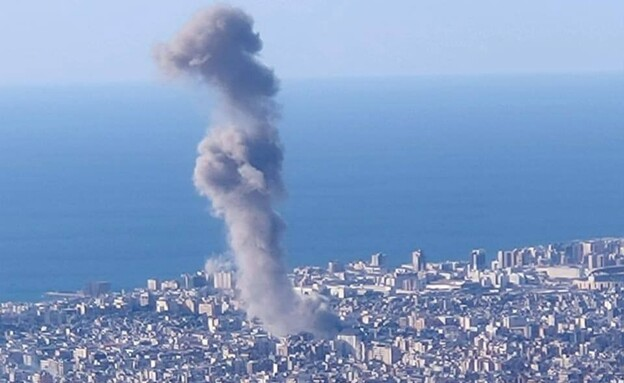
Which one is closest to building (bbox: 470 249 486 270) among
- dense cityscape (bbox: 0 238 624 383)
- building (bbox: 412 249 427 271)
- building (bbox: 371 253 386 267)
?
dense cityscape (bbox: 0 238 624 383)

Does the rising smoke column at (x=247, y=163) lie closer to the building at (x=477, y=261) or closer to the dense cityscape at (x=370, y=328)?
the dense cityscape at (x=370, y=328)

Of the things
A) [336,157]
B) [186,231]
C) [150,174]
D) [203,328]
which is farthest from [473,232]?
[336,157]

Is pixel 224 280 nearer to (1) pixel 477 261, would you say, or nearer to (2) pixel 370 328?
(1) pixel 477 261

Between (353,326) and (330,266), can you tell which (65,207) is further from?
(353,326)

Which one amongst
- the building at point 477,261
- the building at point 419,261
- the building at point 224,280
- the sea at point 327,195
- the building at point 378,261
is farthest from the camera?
the sea at point 327,195

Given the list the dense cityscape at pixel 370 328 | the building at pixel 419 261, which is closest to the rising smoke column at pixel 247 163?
the dense cityscape at pixel 370 328
